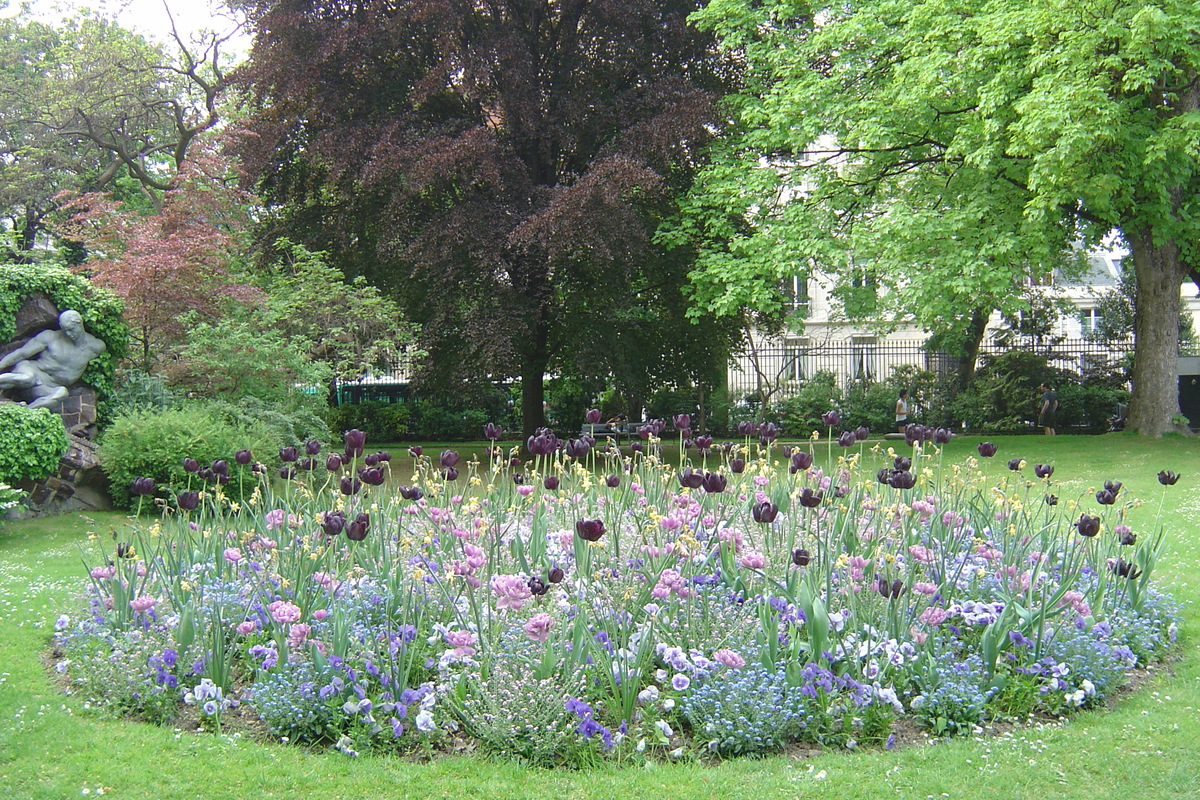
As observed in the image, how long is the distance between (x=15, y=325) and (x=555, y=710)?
9985 millimetres

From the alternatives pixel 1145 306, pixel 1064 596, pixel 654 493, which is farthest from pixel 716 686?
pixel 1145 306

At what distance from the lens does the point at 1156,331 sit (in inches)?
671

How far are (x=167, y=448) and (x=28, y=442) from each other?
4.48 ft

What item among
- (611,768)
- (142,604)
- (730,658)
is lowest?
(611,768)

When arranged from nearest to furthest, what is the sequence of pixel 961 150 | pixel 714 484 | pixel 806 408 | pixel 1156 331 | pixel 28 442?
1. pixel 714 484
2. pixel 28 442
3. pixel 961 150
4. pixel 1156 331
5. pixel 806 408

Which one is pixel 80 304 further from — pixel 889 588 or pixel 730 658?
pixel 889 588

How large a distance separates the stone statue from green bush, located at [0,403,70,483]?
74 cm

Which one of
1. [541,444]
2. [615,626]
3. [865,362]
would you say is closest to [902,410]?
[865,362]

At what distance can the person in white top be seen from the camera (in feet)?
68.1

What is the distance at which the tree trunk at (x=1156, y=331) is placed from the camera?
17.0 metres

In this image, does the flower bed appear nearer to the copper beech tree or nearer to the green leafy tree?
the copper beech tree

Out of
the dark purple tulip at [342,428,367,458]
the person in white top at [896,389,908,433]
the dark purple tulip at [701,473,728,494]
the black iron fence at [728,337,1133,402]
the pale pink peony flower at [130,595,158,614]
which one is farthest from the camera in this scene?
the black iron fence at [728,337,1133,402]

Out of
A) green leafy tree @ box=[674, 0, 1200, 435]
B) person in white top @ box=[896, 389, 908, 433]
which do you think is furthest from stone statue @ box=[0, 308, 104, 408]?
person in white top @ box=[896, 389, 908, 433]

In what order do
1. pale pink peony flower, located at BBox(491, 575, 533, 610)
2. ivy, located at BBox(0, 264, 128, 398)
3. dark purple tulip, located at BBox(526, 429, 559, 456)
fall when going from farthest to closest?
ivy, located at BBox(0, 264, 128, 398)
dark purple tulip, located at BBox(526, 429, 559, 456)
pale pink peony flower, located at BBox(491, 575, 533, 610)
